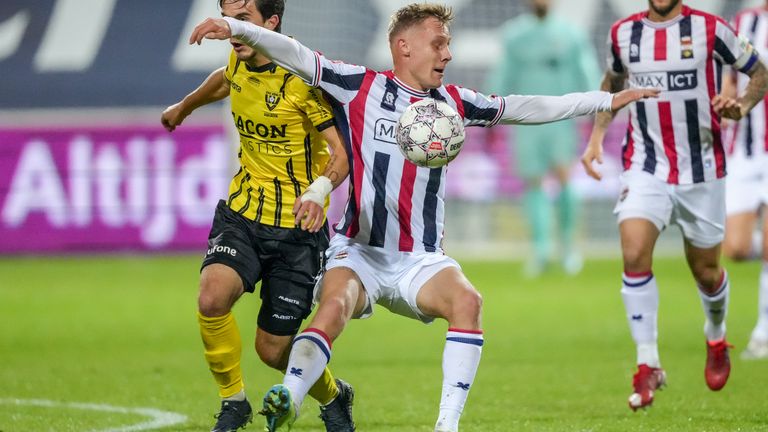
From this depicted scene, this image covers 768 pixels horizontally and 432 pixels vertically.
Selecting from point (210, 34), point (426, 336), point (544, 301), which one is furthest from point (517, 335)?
point (210, 34)

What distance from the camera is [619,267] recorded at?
15719 millimetres

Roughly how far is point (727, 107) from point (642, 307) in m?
1.17

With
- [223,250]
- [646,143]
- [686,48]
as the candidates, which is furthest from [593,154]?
[223,250]

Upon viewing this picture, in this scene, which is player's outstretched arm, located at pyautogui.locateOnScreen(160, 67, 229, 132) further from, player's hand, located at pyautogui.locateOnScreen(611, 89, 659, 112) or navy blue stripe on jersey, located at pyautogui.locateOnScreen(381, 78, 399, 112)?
player's hand, located at pyautogui.locateOnScreen(611, 89, 659, 112)

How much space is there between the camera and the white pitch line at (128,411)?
625cm

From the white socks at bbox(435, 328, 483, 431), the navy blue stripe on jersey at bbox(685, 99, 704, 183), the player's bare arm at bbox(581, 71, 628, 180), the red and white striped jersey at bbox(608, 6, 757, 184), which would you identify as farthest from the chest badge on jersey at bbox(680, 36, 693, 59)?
the white socks at bbox(435, 328, 483, 431)

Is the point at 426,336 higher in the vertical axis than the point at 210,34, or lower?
lower

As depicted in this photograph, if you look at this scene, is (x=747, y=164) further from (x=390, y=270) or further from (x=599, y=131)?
(x=390, y=270)

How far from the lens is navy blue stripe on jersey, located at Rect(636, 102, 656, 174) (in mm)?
7102

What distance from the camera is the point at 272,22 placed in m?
5.95

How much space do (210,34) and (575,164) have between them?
12480 mm

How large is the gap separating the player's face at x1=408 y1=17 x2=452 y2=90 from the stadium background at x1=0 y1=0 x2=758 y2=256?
823 cm

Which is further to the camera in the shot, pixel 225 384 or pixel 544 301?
pixel 544 301

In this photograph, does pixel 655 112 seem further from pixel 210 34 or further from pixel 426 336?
pixel 426 336
